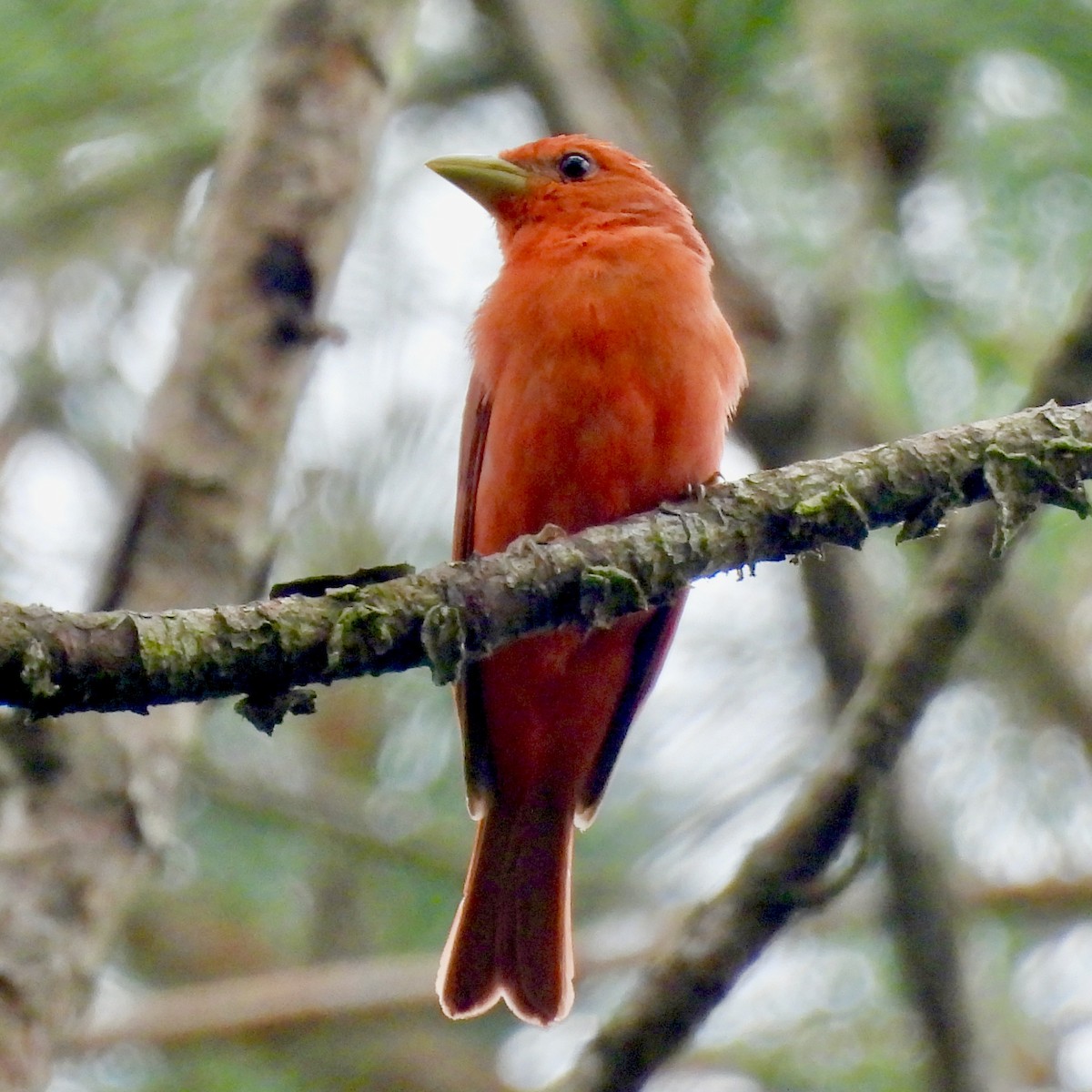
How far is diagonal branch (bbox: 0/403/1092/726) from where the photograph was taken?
2.28 m

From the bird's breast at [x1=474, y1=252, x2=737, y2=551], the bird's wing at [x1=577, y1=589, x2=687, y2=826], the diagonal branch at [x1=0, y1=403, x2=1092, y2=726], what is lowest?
the bird's wing at [x1=577, y1=589, x2=687, y2=826]

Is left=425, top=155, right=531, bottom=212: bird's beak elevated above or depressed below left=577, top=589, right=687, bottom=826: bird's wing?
above

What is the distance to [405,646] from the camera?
2557mm

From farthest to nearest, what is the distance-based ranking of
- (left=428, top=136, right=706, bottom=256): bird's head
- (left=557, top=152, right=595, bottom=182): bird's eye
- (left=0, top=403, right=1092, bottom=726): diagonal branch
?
(left=557, top=152, right=595, bottom=182): bird's eye
(left=428, top=136, right=706, bottom=256): bird's head
(left=0, top=403, right=1092, bottom=726): diagonal branch

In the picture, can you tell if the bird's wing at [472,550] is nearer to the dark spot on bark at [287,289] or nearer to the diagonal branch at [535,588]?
the dark spot on bark at [287,289]

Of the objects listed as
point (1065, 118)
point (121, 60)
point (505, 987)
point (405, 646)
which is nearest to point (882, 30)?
point (1065, 118)

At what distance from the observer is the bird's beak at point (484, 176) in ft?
15.9

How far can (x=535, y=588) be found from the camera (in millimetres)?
2781

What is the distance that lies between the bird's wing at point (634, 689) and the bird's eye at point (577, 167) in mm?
1452

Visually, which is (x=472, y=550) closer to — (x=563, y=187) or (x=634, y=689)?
(x=634, y=689)

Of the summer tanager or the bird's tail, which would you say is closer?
the summer tanager

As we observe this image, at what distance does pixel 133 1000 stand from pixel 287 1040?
52cm

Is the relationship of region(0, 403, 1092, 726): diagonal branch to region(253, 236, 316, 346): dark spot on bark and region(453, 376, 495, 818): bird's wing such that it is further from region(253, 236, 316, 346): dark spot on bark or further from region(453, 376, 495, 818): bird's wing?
region(253, 236, 316, 346): dark spot on bark

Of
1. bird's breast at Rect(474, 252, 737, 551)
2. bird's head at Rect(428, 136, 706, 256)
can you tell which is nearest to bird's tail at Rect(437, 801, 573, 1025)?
bird's breast at Rect(474, 252, 737, 551)
